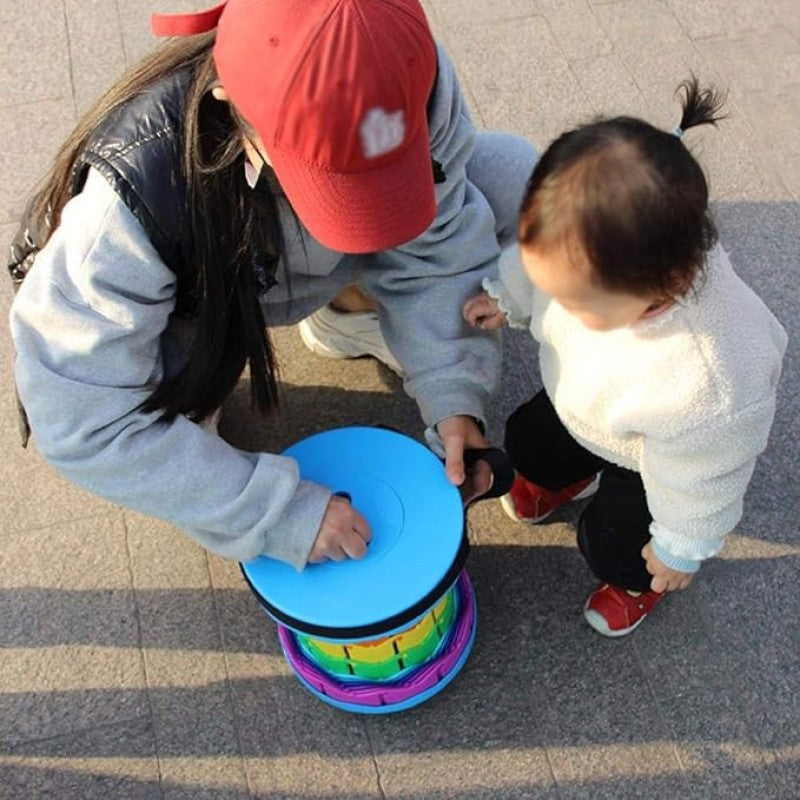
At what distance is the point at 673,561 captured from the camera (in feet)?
5.13

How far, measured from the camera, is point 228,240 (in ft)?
4.81

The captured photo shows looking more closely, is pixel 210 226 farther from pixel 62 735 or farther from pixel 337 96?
pixel 62 735

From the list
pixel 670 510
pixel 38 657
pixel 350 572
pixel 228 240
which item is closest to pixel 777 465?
pixel 670 510

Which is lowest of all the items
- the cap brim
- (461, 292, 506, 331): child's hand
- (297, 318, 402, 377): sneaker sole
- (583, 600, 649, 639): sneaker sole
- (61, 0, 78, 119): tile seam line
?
(583, 600, 649, 639): sneaker sole

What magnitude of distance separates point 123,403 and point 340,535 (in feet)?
1.29

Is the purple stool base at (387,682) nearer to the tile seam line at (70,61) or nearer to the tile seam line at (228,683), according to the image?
the tile seam line at (228,683)

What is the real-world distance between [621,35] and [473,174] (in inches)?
47.4

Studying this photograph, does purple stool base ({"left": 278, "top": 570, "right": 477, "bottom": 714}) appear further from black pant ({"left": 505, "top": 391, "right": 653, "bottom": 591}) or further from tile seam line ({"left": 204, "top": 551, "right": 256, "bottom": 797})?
black pant ({"left": 505, "top": 391, "right": 653, "bottom": 591})

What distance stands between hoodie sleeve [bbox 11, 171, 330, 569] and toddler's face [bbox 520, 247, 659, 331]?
528 mm

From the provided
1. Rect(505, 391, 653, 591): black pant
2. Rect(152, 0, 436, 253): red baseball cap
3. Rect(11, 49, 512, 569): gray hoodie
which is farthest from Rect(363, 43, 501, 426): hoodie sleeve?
Rect(152, 0, 436, 253): red baseball cap

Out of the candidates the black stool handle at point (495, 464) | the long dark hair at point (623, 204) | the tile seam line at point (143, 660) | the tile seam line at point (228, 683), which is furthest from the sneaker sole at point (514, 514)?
the long dark hair at point (623, 204)

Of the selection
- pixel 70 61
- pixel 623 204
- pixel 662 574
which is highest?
pixel 623 204

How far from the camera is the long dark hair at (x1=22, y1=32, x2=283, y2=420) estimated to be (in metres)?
1.38

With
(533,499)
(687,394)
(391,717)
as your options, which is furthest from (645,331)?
(391,717)
